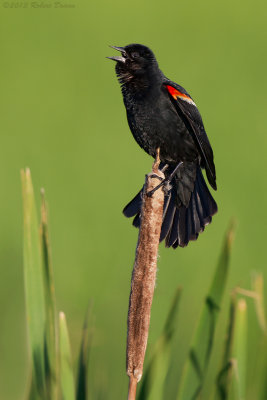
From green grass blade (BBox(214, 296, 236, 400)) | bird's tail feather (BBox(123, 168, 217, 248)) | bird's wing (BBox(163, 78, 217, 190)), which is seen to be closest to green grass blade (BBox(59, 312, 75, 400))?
green grass blade (BBox(214, 296, 236, 400))

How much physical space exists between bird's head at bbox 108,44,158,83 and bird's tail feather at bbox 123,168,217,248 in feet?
1.49

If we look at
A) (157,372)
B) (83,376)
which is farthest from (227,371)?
(83,376)

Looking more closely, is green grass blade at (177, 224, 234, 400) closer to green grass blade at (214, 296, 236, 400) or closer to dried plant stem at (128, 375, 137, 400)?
green grass blade at (214, 296, 236, 400)

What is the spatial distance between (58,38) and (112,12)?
2.30ft

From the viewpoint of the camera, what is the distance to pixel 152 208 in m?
1.71

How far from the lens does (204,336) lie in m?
1.76

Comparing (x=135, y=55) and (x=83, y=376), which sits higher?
(x=135, y=55)

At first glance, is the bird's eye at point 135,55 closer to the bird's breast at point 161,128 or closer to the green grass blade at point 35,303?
the bird's breast at point 161,128

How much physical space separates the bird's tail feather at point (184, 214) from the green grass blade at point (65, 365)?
3.17ft

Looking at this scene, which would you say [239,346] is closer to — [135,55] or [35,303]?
[35,303]

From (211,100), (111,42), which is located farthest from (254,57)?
(111,42)

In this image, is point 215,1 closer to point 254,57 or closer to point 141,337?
point 254,57

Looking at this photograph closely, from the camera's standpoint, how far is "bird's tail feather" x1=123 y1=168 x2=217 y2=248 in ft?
8.38

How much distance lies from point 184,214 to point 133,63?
0.62 metres
